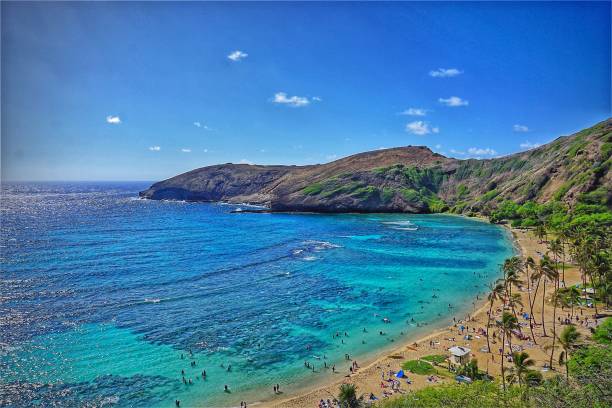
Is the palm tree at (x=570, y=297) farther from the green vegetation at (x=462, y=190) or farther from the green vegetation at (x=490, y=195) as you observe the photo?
the green vegetation at (x=462, y=190)

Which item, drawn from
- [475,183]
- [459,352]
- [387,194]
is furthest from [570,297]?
[475,183]

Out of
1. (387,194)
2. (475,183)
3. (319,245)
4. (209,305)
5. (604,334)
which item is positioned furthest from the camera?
(475,183)

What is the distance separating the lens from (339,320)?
57344 mm

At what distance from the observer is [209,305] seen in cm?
6094

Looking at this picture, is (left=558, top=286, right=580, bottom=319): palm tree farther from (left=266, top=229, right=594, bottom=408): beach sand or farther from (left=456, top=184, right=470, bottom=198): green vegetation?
(left=456, top=184, right=470, bottom=198): green vegetation

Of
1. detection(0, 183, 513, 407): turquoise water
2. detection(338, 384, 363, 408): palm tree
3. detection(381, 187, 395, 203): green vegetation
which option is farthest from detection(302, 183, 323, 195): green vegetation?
detection(338, 384, 363, 408): palm tree

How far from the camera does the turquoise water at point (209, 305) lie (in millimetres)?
41594

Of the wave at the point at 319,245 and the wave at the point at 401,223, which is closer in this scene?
the wave at the point at 319,245

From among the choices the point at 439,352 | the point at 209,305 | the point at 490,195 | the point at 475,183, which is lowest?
the point at 439,352

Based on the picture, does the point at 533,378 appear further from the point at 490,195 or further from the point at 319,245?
the point at 490,195

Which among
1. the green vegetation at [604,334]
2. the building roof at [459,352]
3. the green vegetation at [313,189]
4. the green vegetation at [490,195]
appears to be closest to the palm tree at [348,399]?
the building roof at [459,352]

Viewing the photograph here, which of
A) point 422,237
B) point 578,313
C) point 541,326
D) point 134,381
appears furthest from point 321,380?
point 422,237

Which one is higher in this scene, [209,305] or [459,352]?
[459,352]

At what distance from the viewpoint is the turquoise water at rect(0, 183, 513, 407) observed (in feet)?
136
